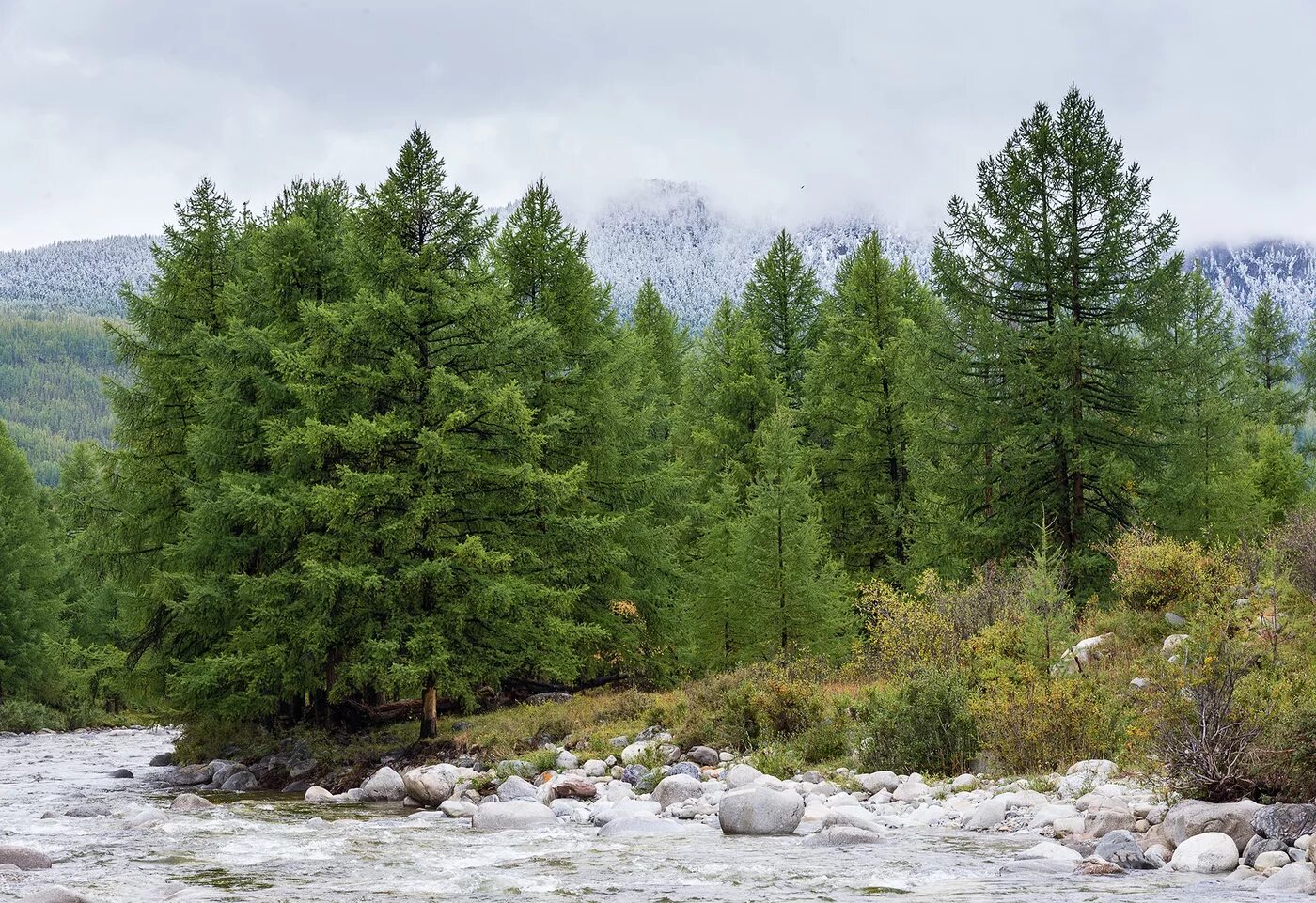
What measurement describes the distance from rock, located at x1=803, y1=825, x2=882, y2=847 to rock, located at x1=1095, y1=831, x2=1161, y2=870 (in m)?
1.98

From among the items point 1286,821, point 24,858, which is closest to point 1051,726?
point 1286,821

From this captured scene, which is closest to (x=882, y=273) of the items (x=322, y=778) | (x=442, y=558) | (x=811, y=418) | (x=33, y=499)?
(x=811, y=418)

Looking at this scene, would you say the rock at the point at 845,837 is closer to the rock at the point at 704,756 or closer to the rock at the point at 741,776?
the rock at the point at 741,776

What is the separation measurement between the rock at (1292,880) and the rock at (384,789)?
36.6ft

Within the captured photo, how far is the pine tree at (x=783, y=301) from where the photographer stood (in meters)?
37.2

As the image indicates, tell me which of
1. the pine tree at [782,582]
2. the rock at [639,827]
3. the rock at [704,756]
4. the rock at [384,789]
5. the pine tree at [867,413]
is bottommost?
the rock at [384,789]

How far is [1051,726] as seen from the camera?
39.7ft

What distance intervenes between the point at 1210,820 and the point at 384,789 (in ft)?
35.9

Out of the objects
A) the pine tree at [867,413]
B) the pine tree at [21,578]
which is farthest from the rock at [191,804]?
the pine tree at [21,578]

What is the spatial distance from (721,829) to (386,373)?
1118 centimetres

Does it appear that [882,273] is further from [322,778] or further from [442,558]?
[322,778]

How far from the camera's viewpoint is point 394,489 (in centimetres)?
1795

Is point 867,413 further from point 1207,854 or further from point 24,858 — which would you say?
point 24,858

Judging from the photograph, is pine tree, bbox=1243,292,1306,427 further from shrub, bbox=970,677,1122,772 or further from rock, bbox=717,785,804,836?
rock, bbox=717,785,804,836
